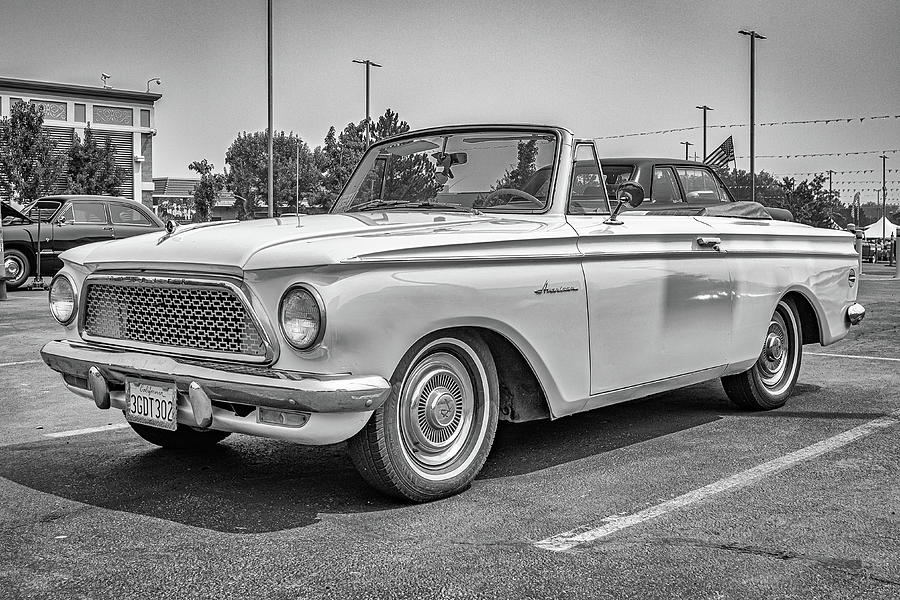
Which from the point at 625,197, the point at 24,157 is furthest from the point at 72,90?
the point at 625,197

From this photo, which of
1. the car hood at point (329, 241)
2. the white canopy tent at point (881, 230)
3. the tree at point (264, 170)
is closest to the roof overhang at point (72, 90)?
the tree at point (264, 170)

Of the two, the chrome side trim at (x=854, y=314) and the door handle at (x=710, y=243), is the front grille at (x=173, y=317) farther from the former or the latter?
the chrome side trim at (x=854, y=314)

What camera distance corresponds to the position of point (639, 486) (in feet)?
14.2

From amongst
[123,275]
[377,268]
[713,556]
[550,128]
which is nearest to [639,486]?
[713,556]

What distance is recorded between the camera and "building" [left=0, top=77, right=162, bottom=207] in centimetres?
6141

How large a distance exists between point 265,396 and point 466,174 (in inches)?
79.6

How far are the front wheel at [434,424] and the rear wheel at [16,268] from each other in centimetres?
1488

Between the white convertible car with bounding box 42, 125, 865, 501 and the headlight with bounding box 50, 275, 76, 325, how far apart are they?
1 centimetres

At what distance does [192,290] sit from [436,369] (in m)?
1.05

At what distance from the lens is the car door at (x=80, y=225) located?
17094 millimetres

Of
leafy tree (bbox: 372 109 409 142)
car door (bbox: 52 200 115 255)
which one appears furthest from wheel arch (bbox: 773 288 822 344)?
leafy tree (bbox: 372 109 409 142)

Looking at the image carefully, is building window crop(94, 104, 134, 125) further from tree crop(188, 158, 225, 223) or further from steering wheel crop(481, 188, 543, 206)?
steering wheel crop(481, 188, 543, 206)

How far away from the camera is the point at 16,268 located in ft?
56.2

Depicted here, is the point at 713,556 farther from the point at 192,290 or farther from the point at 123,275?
the point at 123,275
